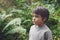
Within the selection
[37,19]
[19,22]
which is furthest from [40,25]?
[19,22]

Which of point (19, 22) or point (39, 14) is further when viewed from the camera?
point (19, 22)

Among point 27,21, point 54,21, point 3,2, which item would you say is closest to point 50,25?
point 54,21

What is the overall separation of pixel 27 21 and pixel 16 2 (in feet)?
4.32

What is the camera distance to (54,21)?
661 centimetres

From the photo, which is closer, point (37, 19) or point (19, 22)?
point (37, 19)

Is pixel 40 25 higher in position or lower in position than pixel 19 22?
lower

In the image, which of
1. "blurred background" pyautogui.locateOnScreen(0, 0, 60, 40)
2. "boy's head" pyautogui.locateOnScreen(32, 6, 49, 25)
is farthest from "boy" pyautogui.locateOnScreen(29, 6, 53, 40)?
"blurred background" pyautogui.locateOnScreen(0, 0, 60, 40)

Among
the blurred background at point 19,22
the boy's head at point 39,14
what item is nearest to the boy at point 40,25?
the boy's head at point 39,14

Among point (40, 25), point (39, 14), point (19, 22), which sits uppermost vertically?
point (19, 22)

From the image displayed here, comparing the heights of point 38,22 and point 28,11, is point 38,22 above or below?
below

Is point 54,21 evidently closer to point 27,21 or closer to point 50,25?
point 50,25

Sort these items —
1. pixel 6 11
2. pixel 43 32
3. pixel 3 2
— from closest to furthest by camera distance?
pixel 43 32
pixel 6 11
pixel 3 2

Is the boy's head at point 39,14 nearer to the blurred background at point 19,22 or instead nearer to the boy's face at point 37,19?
the boy's face at point 37,19

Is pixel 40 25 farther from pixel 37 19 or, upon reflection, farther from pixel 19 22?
pixel 19 22
